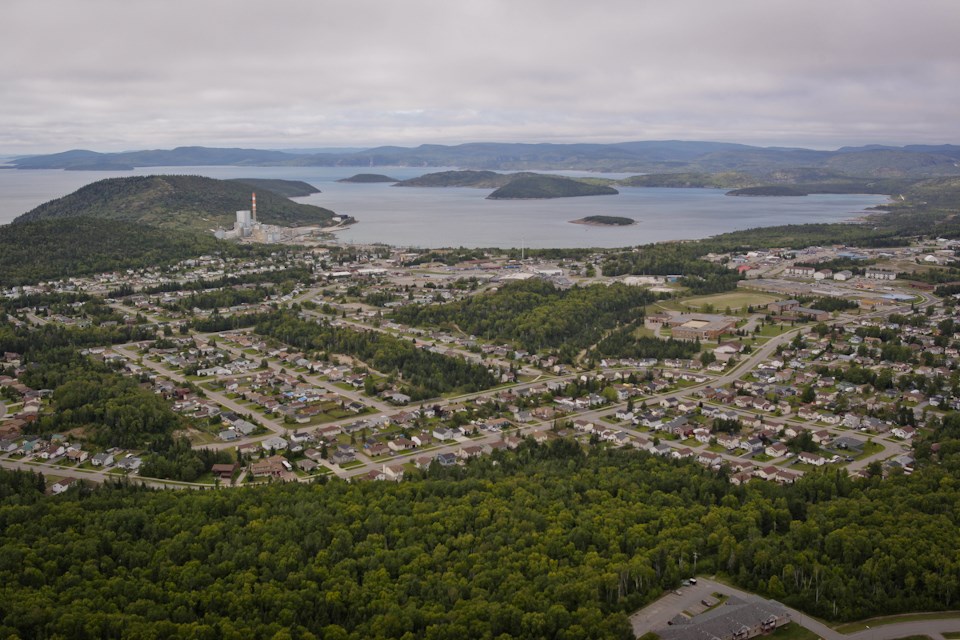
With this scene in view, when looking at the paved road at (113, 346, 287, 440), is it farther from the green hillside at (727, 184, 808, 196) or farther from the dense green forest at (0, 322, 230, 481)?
the green hillside at (727, 184, 808, 196)

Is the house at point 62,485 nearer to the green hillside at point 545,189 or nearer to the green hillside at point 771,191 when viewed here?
the green hillside at point 545,189

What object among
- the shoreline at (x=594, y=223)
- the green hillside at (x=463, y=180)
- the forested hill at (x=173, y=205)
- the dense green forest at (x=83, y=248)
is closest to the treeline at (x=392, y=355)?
the dense green forest at (x=83, y=248)

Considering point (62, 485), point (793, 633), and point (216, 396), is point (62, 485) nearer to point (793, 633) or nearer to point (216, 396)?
point (216, 396)

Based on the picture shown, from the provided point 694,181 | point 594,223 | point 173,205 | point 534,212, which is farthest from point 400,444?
point 694,181

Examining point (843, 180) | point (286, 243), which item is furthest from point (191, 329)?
point (843, 180)

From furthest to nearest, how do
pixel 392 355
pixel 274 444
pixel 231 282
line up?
pixel 231 282 < pixel 392 355 < pixel 274 444

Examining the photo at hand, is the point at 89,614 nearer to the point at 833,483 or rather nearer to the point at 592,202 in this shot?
the point at 833,483

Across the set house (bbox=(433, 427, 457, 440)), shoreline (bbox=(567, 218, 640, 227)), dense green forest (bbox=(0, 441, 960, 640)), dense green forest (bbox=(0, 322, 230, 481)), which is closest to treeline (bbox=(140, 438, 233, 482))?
dense green forest (bbox=(0, 322, 230, 481))
